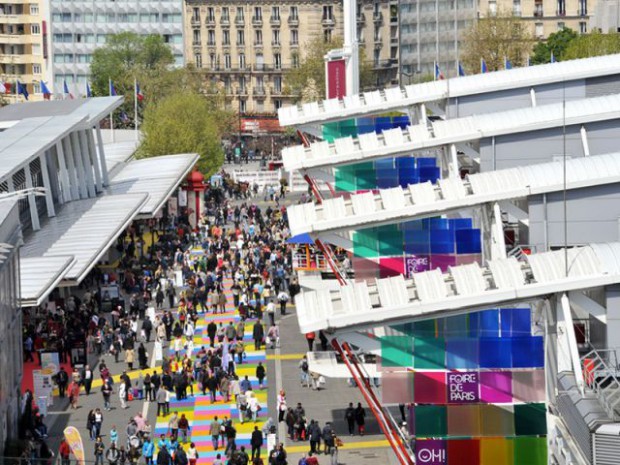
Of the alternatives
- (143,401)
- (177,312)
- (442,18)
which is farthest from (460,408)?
Result: (442,18)

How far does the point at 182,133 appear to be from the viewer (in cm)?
10956

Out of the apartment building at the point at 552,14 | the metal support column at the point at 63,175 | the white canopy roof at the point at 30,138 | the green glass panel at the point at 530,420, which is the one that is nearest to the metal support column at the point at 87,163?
the white canopy roof at the point at 30,138

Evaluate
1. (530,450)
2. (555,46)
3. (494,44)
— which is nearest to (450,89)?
(530,450)

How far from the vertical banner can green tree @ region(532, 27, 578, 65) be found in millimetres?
48160

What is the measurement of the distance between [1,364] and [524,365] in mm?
17505

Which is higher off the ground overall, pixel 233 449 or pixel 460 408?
pixel 460 408

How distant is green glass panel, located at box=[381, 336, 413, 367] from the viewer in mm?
30375

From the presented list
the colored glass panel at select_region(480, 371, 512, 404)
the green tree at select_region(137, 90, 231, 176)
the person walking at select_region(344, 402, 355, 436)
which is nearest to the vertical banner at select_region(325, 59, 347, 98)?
the green tree at select_region(137, 90, 231, 176)

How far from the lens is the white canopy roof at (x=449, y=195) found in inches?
1449

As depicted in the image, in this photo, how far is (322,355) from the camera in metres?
49.6

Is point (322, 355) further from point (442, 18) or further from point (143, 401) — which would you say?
point (442, 18)

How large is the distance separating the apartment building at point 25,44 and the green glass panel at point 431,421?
475 feet

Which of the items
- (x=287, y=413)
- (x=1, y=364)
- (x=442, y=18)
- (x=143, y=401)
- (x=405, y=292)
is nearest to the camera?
(x=405, y=292)

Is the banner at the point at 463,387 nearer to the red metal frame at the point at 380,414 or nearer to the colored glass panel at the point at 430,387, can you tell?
the colored glass panel at the point at 430,387
